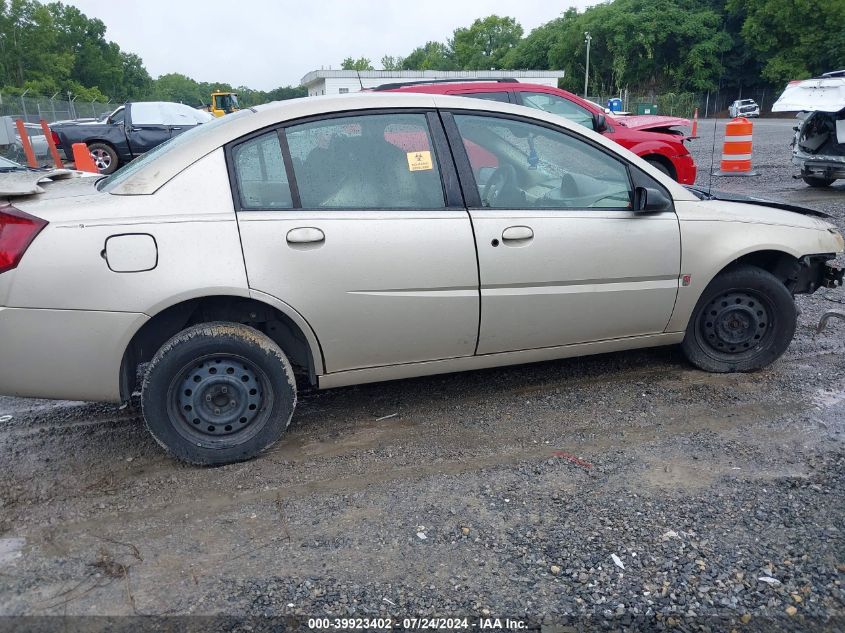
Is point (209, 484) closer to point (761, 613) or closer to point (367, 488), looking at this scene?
point (367, 488)

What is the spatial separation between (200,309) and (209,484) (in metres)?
0.87

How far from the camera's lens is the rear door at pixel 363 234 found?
3.51 meters

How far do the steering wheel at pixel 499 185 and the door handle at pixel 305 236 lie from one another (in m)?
0.93

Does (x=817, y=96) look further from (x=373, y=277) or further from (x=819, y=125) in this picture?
(x=373, y=277)

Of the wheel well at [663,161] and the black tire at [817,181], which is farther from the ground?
the wheel well at [663,161]

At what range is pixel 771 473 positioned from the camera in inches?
133

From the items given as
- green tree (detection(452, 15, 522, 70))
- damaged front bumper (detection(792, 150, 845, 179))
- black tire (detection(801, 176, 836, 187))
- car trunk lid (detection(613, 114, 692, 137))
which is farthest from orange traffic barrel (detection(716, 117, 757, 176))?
green tree (detection(452, 15, 522, 70))

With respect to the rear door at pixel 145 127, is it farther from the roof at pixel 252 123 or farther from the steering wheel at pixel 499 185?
the steering wheel at pixel 499 185

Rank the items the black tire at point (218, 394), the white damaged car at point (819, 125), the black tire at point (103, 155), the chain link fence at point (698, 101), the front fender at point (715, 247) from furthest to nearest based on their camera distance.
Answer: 1. the chain link fence at point (698, 101)
2. the black tire at point (103, 155)
3. the white damaged car at point (819, 125)
4. the front fender at point (715, 247)
5. the black tire at point (218, 394)

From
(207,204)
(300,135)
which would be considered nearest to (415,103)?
(300,135)

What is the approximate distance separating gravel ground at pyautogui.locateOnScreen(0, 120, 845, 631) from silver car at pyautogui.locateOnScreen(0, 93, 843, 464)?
1.13 feet

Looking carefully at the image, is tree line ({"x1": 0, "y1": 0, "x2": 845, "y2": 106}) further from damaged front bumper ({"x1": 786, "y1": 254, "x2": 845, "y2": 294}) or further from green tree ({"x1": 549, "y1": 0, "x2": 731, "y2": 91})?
damaged front bumper ({"x1": 786, "y1": 254, "x2": 845, "y2": 294})

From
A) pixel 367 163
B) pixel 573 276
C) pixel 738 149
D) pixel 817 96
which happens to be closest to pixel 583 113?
pixel 817 96

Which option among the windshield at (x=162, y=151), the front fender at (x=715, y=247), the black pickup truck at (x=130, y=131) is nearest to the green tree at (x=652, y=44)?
the black pickup truck at (x=130, y=131)
